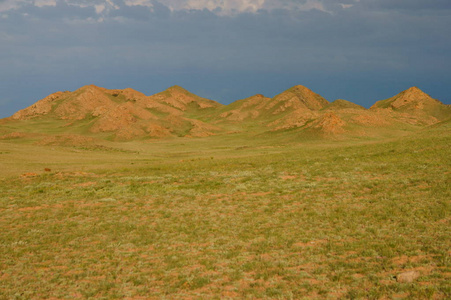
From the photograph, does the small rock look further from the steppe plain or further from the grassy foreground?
the grassy foreground

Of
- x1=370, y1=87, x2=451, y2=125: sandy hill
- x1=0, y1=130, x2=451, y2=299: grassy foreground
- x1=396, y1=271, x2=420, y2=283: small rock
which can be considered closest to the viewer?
x1=396, y1=271, x2=420, y2=283: small rock

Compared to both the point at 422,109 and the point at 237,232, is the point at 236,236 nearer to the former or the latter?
the point at 237,232

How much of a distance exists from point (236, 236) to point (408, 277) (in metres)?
8.29

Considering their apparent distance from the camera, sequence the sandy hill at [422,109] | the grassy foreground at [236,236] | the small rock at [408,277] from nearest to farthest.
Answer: the small rock at [408,277] < the grassy foreground at [236,236] < the sandy hill at [422,109]

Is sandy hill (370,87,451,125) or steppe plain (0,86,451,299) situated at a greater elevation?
sandy hill (370,87,451,125)

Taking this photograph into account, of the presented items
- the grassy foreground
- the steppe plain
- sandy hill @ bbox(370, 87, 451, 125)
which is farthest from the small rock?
sandy hill @ bbox(370, 87, 451, 125)

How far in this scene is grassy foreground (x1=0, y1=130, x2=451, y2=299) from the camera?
12.0m

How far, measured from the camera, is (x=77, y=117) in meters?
190

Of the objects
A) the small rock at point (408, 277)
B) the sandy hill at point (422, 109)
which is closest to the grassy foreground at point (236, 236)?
the small rock at point (408, 277)

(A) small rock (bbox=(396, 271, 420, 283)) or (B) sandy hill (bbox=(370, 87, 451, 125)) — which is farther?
(B) sandy hill (bbox=(370, 87, 451, 125))

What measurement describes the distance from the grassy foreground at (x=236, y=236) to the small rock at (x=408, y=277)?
8.6 inches

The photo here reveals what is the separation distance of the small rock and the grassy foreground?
22cm

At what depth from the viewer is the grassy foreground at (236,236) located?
39.3 feet

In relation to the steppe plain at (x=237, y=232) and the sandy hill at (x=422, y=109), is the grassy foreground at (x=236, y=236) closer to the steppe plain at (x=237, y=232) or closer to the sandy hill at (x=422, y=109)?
the steppe plain at (x=237, y=232)
